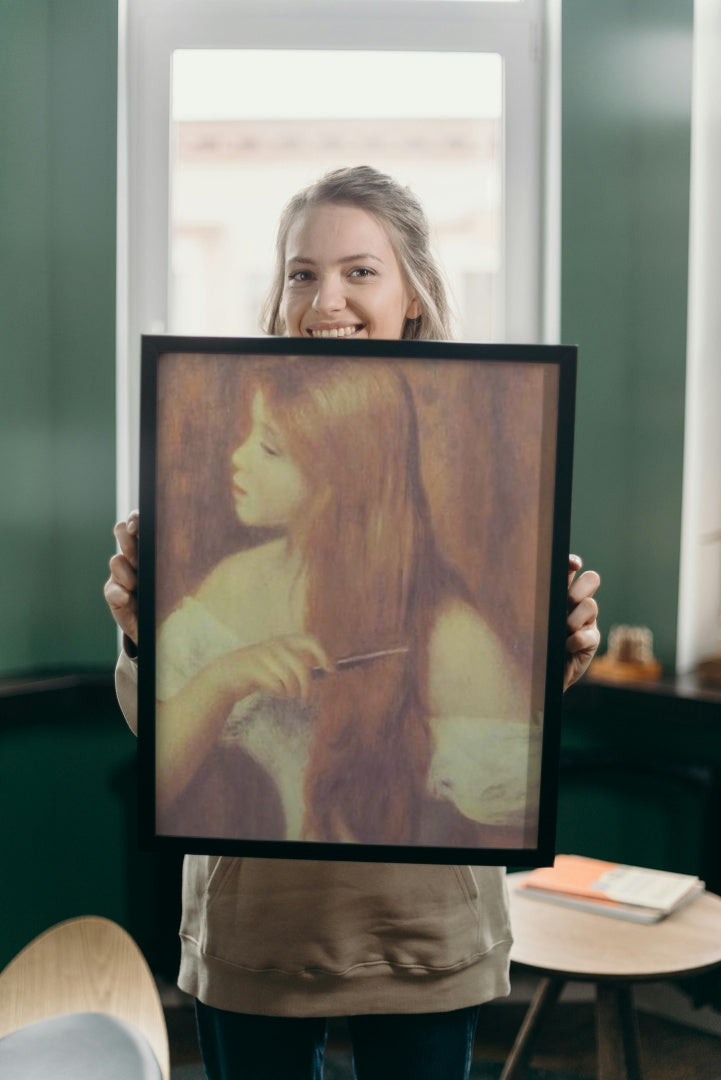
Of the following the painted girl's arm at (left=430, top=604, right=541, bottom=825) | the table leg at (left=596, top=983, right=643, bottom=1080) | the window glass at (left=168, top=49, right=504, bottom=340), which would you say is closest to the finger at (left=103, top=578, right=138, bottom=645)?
the painted girl's arm at (left=430, top=604, right=541, bottom=825)

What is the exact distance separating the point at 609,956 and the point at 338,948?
0.79 m

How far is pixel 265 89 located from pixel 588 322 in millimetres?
971

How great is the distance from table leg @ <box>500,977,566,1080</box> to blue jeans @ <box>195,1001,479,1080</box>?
0.82m

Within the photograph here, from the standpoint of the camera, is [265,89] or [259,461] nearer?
[259,461]

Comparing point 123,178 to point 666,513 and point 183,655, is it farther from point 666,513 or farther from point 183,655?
point 183,655

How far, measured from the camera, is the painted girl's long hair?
0.89 m

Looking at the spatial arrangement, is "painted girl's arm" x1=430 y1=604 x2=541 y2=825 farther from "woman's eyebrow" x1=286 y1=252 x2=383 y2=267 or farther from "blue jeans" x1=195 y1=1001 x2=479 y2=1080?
"woman's eyebrow" x1=286 y1=252 x2=383 y2=267

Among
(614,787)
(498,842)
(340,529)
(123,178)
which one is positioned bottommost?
(614,787)

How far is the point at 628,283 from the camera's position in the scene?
2557 mm

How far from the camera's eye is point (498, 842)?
2.97 ft

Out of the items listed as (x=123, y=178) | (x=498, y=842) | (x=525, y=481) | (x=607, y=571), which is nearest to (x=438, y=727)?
(x=498, y=842)

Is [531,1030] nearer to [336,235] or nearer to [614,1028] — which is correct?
[614,1028]

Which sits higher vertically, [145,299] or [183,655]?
[145,299]

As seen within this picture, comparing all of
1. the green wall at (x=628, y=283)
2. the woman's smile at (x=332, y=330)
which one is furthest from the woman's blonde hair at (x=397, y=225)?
the green wall at (x=628, y=283)
